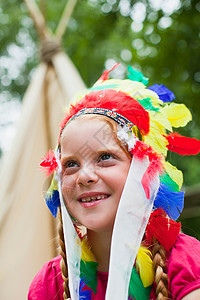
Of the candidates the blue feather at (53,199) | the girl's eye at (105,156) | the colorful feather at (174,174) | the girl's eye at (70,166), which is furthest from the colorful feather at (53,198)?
the colorful feather at (174,174)

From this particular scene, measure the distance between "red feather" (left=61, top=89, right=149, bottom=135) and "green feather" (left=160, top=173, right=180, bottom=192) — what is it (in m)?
0.13

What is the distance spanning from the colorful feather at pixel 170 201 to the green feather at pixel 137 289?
19 centimetres

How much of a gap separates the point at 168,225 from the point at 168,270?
12 centimetres

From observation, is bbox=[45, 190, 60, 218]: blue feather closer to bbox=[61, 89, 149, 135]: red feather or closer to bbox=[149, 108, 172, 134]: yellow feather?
bbox=[61, 89, 149, 135]: red feather

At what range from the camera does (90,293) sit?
1088 millimetres

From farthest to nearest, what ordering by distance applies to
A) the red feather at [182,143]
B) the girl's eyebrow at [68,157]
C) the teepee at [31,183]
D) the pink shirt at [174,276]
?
the teepee at [31,183], the red feather at [182,143], the girl's eyebrow at [68,157], the pink shirt at [174,276]

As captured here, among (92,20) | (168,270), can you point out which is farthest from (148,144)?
(92,20)

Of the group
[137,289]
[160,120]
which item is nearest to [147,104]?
[160,120]

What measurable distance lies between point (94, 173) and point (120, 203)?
100 mm

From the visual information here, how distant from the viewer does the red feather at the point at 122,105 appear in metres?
1.06

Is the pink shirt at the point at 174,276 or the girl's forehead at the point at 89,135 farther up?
the girl's forehead at the point at 89,135

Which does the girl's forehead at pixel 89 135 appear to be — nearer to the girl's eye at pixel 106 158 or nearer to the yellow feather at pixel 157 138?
the girl's eye at pixel 106 158

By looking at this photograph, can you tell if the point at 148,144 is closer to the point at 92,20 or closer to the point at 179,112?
the point at 179,112

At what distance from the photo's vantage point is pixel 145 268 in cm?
100
